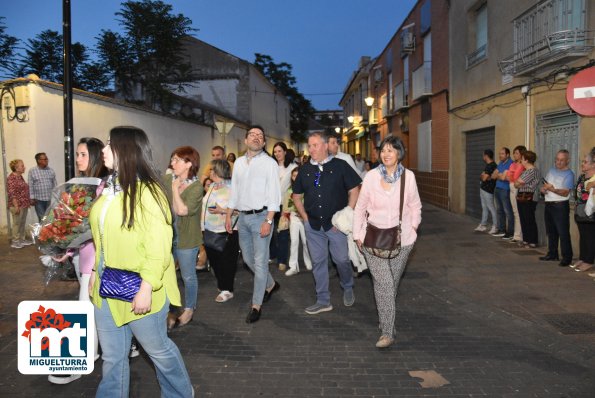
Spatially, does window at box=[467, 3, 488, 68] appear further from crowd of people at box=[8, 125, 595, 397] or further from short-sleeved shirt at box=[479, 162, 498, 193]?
crowd of people at box=[8, 125, 595, 397]

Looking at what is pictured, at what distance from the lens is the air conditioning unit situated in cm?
2053

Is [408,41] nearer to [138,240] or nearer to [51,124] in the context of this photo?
[51,124]

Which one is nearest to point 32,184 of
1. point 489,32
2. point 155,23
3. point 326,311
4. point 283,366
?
point 326,311

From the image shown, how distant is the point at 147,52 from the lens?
20.4 metres

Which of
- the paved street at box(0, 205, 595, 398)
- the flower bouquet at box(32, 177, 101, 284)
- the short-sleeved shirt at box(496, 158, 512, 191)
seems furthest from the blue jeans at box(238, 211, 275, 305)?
the short-sleeved shirt at box(496, 158, 512, 191)

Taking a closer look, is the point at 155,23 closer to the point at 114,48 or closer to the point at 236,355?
the point at 114,48

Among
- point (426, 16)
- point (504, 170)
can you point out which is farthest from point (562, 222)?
point (426, 16)

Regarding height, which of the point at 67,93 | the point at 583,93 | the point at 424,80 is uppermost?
the point at 424,80

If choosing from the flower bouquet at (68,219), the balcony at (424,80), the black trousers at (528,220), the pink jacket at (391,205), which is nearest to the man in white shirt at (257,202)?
the pink jacket at (391,205)

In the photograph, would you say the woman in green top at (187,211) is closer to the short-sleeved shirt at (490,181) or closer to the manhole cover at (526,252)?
the manhole cover at (526,252)

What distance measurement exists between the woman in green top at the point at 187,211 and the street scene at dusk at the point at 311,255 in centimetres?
2

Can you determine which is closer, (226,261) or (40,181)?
(226,261)

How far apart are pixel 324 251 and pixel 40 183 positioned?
22.6ft

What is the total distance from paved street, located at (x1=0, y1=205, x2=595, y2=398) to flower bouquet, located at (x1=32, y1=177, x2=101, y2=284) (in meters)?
1.13
